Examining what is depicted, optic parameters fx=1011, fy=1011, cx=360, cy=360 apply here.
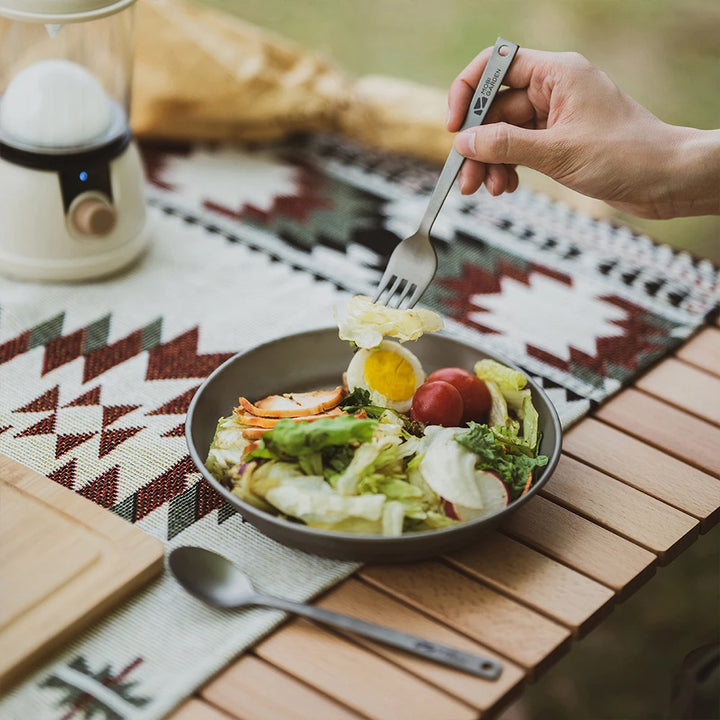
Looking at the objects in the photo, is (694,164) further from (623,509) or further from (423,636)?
A: (423,636)

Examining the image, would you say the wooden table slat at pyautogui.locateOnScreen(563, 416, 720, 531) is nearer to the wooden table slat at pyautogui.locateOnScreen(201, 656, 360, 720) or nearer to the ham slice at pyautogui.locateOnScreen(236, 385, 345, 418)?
the ham slice at pyautogui.locateOnScreen(236, 385, 345, 418)

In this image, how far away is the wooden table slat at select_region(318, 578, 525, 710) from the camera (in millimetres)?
851

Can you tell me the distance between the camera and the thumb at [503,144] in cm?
115

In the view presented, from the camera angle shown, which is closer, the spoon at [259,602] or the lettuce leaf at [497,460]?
the spoon at [259,602]

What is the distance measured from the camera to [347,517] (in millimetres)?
916

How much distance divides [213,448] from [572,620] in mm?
384

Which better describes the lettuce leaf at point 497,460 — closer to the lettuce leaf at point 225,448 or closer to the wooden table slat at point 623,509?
the wooden table slat at point 623,509

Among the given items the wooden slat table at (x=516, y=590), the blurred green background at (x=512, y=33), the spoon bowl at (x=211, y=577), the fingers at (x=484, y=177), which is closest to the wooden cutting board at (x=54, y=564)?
the spoon bowl at (x=211, y=577)

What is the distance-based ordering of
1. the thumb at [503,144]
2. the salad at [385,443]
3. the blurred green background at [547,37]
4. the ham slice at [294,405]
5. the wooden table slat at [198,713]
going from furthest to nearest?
the blurred green background at [547,37]
the thumb at [503,144]
the ham slice at [294,405]
the salad at [385,443]
the wooden table slat at [198,713]

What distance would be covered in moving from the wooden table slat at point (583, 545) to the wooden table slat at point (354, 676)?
21cm

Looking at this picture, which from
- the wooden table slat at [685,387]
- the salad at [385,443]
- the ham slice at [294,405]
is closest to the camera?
the salad at [385,443]

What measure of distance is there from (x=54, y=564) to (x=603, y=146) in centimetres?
75

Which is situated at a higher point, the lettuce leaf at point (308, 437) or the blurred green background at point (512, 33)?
the lettuce leaf at point (308, 437)

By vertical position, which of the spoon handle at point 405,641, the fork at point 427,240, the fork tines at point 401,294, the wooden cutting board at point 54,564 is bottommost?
the wooden cutting board at point 54,564
